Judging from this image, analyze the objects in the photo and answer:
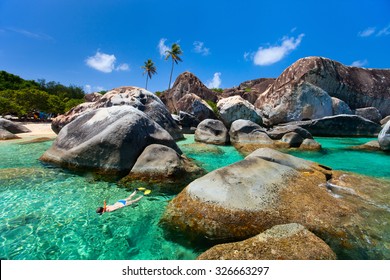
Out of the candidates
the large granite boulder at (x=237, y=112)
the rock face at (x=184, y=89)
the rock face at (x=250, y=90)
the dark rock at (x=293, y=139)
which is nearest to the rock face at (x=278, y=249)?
the dark rock at (x=293, y=139)

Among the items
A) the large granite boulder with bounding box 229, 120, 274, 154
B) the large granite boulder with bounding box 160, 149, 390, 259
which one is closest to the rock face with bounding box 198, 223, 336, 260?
the large granite boulder with bounding box 160, 149, 390, 259

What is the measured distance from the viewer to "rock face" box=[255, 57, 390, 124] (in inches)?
984

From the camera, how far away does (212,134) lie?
53.9 feet

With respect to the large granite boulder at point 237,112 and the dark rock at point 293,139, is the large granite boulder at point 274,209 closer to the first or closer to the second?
the dark rock at point 293,139

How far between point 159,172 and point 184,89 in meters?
32.8

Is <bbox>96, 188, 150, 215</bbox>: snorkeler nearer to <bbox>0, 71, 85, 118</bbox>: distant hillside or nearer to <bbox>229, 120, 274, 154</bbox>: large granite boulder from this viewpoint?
<bbox>229, 120, 274, 154</bbox>: large granite boulder

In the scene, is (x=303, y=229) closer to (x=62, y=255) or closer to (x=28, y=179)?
(x=62, y=255)

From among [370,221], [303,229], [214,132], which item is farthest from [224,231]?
[214,132]

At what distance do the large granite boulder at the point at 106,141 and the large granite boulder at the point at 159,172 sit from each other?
21.2 inches

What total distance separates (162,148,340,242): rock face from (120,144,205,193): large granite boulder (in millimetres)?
1570

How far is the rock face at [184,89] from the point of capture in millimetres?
38031

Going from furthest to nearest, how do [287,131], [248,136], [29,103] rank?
1. [29,103]
2. [287,131]
3. [248,136]

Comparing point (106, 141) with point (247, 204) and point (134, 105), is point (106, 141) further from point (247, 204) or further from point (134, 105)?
point (134, 105)

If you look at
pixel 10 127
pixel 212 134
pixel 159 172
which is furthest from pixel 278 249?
pixel 10 127
